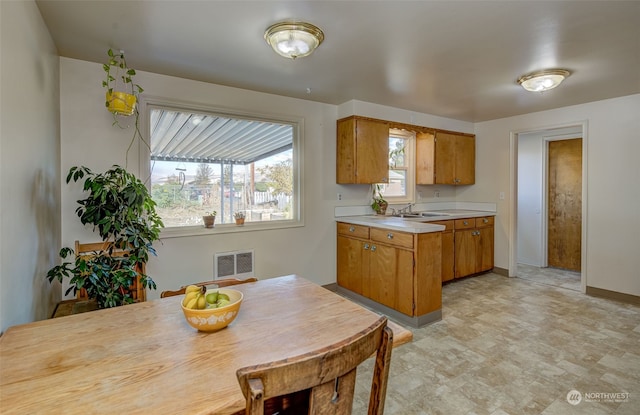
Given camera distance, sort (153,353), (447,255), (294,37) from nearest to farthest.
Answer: (153,353) → (294,37) → (447,255)

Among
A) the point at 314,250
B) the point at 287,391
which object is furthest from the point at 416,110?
the point at 287,391

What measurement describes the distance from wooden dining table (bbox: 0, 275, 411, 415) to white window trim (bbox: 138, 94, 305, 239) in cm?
167

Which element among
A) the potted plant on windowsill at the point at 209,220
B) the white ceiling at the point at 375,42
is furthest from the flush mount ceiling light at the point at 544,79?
the potted plant on windowsill at the point at 209,220

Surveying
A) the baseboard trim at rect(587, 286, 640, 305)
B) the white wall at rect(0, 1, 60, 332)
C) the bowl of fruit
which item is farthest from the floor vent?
the baseboard trim at rect(587, 286, 640, 305)

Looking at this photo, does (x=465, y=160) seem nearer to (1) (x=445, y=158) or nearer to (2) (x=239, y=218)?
(1) (x=445, y=158)

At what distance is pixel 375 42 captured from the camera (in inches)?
88.2

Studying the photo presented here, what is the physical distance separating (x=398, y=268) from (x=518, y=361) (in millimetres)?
1162

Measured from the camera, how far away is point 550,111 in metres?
4.16

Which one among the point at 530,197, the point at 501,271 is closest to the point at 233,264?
the point at 501,271

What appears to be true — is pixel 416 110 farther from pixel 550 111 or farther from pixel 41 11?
pixel 41 11

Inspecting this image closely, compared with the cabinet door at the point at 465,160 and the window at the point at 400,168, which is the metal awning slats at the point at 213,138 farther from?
the cabinet door at the point at 465,160

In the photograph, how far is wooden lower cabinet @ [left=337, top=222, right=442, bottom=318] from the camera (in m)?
2.91

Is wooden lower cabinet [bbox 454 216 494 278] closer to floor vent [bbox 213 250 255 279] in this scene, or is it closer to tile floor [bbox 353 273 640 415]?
tile floor [bbox 353 273 640 415]

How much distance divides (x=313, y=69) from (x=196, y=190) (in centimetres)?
164
